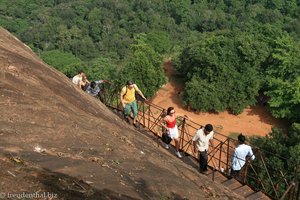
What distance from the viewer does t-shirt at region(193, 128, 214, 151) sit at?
9523 mm

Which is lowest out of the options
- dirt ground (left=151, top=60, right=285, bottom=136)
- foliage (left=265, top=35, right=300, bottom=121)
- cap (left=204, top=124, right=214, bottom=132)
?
dirt ground (left=151, top=60, right=285, bottom=136)

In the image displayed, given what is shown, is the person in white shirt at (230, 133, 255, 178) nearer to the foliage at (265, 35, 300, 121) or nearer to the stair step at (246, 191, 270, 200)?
the stair step at (246, 191, 270, 200)

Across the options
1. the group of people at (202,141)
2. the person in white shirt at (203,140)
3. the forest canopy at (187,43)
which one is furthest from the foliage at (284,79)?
the person in white shirt at (203,140)

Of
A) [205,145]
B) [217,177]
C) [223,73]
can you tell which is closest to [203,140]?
[205,145]

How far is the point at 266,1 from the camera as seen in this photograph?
224 feet

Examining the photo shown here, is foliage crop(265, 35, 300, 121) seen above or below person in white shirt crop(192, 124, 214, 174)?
above

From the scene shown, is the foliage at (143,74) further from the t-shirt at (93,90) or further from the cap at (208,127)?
the cap at (208,127)

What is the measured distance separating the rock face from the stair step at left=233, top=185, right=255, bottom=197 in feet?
4.03

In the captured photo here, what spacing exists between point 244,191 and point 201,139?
1639mm

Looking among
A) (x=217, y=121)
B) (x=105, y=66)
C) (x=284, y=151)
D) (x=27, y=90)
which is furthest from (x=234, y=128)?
(x=27, y=90)

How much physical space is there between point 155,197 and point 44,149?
205 centimetres

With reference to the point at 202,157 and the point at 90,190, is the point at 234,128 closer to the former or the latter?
the point at 202,157

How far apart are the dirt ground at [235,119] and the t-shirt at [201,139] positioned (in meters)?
21.3

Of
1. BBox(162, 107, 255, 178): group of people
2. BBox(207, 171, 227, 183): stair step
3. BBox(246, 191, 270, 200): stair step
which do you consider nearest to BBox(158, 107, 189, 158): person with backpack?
BBox(162, 107, 255, 178): group of people
